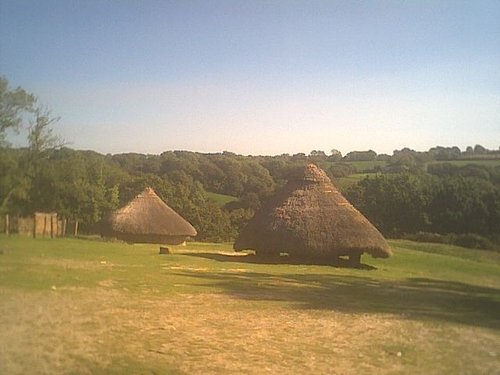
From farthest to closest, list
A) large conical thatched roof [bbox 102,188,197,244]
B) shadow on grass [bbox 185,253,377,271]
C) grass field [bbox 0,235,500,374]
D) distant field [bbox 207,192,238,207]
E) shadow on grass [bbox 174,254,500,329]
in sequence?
distant field [bbox 207,192,238,207], large conical thatched roof [bbox 102,188,197,244], shadow on grass [bbox 185,253,377,271], shadow on grass [bbox 174,254,500,329], grass field [bbox 0,235,500,374]

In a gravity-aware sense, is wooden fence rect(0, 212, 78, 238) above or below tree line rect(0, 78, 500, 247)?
below

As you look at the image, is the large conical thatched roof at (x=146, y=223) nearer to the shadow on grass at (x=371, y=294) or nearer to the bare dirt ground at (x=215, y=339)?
the shadow on grass at (x=371, y=294)

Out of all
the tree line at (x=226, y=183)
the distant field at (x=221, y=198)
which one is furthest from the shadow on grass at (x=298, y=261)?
the distant field at (x=221, y=198)

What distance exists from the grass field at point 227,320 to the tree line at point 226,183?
194 centimetres

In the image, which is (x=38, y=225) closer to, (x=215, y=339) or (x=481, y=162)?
(x=215, y=339)

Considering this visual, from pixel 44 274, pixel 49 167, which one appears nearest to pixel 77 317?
pixel 44 274

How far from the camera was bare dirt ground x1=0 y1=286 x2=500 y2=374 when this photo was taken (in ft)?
18.4

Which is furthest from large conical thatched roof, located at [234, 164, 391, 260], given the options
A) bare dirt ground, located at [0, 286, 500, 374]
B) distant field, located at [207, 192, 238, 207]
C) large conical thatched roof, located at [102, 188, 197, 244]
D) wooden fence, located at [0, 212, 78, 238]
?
distant field, located at [207, 192, 238, 207]

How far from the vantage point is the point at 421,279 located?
16078 mm

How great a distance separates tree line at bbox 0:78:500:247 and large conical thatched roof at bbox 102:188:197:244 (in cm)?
89

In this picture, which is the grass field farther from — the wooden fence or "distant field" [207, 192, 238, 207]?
"distant field" [207, 192, 238, 207]

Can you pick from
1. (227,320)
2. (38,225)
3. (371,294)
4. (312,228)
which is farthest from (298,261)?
(227,320)

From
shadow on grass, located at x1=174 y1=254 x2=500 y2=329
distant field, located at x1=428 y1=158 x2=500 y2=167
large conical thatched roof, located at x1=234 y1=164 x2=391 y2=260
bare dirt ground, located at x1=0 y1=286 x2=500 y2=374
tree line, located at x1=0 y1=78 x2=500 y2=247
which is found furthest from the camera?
large conical thatched roof, located at x1=234 y1=164 x2=391 y2=260

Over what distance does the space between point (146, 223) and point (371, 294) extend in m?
16.8
